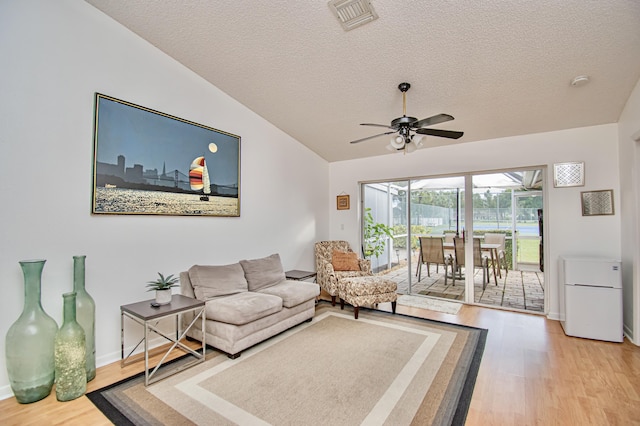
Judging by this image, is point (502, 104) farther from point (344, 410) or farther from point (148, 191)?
point (148, 191)

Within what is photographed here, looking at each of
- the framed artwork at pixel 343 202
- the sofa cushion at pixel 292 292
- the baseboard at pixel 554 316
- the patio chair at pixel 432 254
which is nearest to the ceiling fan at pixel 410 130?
the sofa cushion at pixel 292 292

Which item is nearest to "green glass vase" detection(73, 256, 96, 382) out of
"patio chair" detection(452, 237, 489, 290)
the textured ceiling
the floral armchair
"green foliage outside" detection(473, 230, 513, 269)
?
the textured ceiling

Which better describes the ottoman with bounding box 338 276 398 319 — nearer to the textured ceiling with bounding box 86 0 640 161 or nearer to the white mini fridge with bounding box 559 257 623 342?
the white mini fridge with bounding box 559 257 623 342

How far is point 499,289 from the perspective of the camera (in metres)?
4.74

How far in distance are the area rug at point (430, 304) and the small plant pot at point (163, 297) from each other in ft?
11.2

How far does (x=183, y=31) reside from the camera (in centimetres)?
291

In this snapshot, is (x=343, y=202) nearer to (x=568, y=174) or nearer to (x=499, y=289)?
(x=499, y=289)

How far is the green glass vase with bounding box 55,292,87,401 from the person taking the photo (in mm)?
2178

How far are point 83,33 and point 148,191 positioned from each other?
1.51 metres

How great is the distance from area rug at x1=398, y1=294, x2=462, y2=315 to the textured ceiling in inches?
104

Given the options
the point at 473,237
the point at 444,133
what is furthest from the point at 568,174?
the point at 444,133

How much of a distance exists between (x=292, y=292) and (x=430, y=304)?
2.40 m

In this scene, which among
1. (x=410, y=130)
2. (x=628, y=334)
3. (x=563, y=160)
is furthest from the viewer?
(x=563, y=160)

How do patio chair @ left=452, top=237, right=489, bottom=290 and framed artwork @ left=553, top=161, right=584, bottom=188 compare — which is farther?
patio chair @ left=452, top=237, right=489, bottom=290
